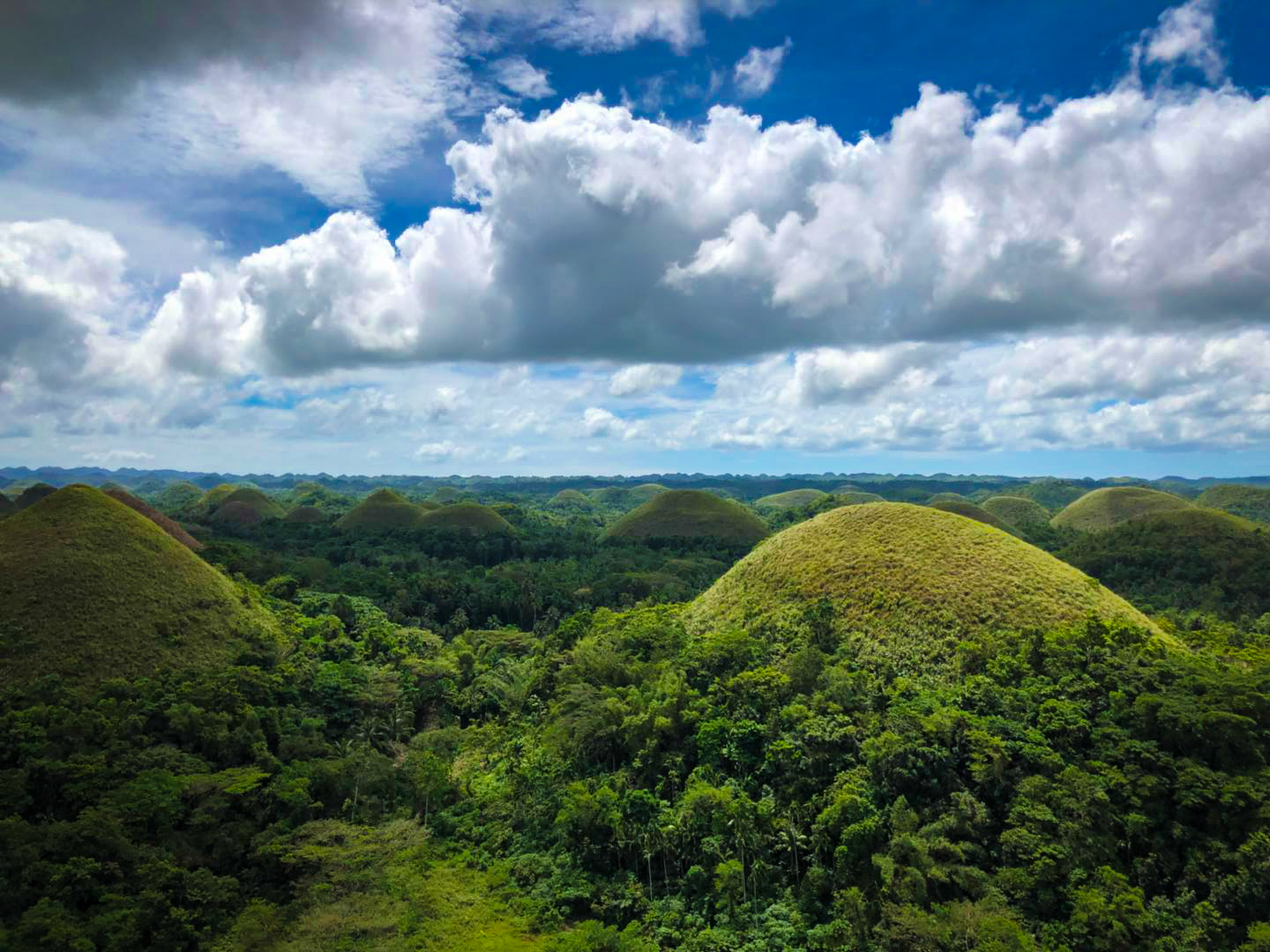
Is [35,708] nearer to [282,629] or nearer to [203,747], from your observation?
[203,747]

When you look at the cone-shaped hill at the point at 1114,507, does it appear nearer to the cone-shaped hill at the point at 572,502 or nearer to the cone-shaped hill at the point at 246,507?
the cone-shaped hill at the point at 572,502

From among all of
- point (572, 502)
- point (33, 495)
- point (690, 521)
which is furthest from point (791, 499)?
point (33, 495)

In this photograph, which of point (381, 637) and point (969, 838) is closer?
point (969, 838)

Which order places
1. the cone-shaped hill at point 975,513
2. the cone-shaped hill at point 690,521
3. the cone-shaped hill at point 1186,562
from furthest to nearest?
the cone-shaped hill at point 975,513 → the cone-shaped hill at point 690,521 → the cone-shaped hill at point 1186,562

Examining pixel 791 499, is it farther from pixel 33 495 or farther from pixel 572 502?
pixel 33 495

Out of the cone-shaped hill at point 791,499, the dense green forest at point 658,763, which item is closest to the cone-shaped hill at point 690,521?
the dense green forest at point 658,763

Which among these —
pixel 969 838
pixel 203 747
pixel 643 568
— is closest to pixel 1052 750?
pixel 969 838
